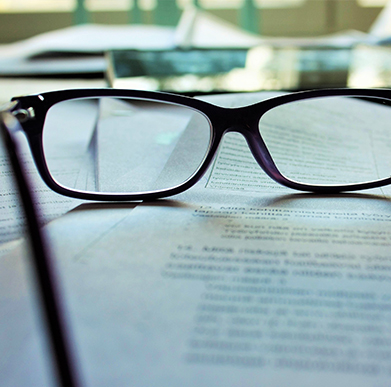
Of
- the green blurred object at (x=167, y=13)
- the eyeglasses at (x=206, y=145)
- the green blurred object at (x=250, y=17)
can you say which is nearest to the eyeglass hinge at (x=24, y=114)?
the eyeglasses at (x=206, y=145)

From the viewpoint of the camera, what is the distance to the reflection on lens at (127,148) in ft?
1.03

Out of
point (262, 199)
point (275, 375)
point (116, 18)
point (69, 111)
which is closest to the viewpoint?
point (275, 375)

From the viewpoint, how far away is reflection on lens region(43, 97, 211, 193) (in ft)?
1.03

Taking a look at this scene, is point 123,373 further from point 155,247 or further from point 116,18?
point 116,18

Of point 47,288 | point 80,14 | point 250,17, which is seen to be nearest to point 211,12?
point 250,17

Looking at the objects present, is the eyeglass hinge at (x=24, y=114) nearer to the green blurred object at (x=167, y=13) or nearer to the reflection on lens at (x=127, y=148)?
the reflection on lens at (x=127, y=148)

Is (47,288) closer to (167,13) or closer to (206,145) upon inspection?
(206,145)

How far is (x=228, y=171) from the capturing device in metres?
0.33

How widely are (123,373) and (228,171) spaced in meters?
0.21

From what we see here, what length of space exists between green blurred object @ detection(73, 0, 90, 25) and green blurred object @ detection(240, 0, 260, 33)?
83cm

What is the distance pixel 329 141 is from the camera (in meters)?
0.37

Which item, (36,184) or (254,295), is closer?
(254,295)

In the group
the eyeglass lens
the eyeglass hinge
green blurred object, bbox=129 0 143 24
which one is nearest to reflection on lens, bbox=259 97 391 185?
the eyeglass lens

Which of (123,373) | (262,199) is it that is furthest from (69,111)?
(123,373)
